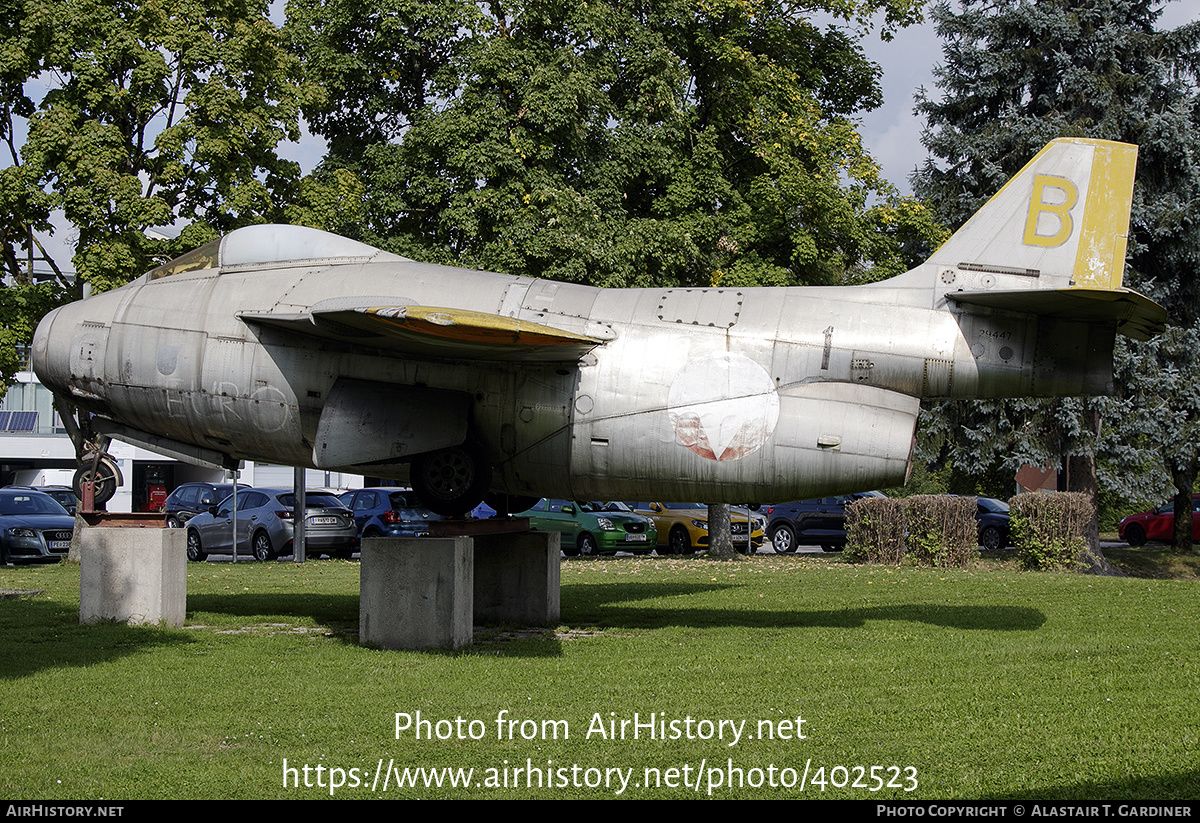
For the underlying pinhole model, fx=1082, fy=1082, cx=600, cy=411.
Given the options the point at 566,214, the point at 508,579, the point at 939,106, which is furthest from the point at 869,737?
the point at 939,106

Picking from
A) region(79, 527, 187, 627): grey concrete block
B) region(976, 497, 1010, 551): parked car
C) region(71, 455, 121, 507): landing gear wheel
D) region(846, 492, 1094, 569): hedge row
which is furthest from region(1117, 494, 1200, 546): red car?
region(71, 455, 121, 507): landing gear wheel

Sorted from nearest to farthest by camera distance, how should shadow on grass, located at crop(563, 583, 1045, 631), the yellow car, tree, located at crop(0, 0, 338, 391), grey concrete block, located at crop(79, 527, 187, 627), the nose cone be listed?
the nose cone, grey concrete block, located at crop(79, 527, 187, 627), shadow on grass, located at crop(563, 583, 1045, 631), tree, located at crop(0, 0, 338, 391), the yellow car

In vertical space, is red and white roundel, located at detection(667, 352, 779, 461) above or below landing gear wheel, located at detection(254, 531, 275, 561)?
above

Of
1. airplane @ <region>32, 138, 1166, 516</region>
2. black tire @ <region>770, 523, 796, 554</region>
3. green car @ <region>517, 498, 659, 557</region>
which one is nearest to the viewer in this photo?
airplane @ <region>32, 138, 1166, 516</region>

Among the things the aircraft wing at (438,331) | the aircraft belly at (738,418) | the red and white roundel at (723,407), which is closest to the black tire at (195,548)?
the aircraft wing at (438,331)

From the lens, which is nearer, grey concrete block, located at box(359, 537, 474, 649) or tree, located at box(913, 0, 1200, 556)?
grey concrete block, located at box(359, 537, 474, 649)

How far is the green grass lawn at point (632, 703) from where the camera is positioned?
6566mm

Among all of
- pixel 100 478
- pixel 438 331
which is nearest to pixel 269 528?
pixel 100 478

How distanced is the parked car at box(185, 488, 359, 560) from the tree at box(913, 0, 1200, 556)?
→ 50.9 feet

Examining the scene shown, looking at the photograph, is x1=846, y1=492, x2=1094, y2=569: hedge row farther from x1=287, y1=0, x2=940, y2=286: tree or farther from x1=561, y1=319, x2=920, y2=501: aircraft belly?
x1=561, y1=319, x2=920, y2=501: aircraft belly

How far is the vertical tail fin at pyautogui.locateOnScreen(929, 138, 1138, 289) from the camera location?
1102 centimetres

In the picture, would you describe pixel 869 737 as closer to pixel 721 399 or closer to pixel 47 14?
pixel 721 399

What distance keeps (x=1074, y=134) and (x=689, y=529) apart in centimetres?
1456

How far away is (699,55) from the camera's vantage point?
1082 inches
